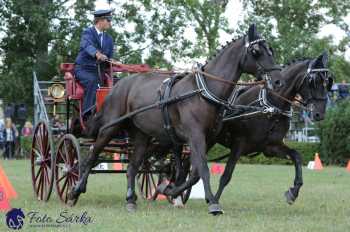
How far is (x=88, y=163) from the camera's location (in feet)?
37.6

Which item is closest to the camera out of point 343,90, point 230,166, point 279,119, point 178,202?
point 230,166

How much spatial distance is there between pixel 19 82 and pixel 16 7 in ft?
9.42

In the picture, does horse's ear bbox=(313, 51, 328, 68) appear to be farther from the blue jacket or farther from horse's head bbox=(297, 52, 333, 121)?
the blue jacket

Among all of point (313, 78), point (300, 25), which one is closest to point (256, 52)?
point (313, 78)

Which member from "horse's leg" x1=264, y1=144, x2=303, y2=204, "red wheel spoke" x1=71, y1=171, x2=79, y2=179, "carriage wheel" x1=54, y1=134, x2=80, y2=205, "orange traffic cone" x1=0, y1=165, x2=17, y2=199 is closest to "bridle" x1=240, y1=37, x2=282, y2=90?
"horse's leg" x1=264, y1=144, x2=303, y2=204

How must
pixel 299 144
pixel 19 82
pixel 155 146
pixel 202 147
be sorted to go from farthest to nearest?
pixel 19 82 < pixel 299 144 < pixel 155 146 < pixel 202 147

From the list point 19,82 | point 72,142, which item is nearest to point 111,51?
point 72,142

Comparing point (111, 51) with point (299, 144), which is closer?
point (111, 51)

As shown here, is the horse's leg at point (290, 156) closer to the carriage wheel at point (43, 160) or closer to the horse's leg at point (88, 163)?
the horse's leg at point (88, 163)

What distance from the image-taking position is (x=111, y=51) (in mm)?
12195

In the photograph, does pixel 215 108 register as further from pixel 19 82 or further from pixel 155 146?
pixel 19 82

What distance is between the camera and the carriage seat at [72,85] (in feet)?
39.1

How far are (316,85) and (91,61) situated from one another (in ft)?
11.1

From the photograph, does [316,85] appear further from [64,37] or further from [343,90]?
[64,37]
